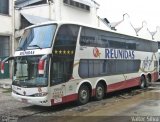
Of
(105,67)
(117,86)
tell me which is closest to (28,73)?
(105,67)

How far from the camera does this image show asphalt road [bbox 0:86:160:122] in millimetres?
11156

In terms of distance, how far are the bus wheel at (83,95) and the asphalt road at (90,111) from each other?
10.1 inches

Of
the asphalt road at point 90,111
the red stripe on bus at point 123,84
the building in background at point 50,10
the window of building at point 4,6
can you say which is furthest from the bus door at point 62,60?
the building in background at point 50,10

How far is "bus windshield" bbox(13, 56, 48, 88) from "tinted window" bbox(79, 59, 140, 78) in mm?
2300

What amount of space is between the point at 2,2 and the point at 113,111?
13.7 meters

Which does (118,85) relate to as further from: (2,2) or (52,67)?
(2,2)

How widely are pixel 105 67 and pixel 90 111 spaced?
4.01 meters

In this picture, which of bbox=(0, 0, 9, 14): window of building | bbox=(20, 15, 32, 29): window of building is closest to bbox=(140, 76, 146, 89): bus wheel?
bbox=(20, 15, 32, 29): window of building

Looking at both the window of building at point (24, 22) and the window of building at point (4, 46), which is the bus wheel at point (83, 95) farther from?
the window of building at point (24, 22)

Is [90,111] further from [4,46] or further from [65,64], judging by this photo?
[4,46]

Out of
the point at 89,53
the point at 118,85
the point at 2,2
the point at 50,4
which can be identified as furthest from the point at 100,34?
the point at 50,4

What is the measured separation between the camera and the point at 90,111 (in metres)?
12.7

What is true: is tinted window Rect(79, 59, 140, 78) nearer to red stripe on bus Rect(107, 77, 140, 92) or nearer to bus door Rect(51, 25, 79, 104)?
red stripe on bus Rect(107, 77, 140, 92)

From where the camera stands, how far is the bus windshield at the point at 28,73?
40.9ft
